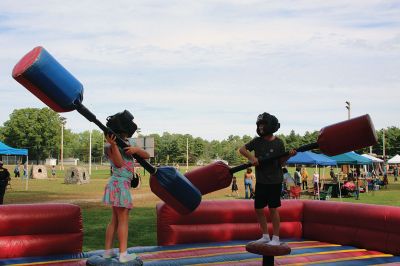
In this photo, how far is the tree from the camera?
87.7 meters

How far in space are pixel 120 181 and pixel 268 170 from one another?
1.53 meters

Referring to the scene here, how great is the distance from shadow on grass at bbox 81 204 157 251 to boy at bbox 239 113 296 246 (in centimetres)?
310

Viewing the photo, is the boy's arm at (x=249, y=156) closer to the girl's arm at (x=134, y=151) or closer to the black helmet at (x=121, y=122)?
the girl's arm at (x=134, y=151)

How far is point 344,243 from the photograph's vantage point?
6332 mm

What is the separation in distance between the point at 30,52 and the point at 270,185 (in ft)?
8.72

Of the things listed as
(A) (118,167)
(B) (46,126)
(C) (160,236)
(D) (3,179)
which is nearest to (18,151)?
(D) (3,179)

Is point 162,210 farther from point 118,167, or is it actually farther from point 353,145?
point 353,145

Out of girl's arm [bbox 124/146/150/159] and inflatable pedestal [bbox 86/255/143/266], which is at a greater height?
girl's arm [bbox 124/146/150/159]

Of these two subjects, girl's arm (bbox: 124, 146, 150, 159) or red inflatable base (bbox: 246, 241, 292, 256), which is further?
red inflatable base (bbox: 246, 241, 292, 256)

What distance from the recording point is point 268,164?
4820 mm

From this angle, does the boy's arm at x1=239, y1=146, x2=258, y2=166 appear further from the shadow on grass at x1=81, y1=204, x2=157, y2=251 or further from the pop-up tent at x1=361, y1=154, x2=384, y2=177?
the pop-up tent at x1=361, y1=154, x2=384, y2=177

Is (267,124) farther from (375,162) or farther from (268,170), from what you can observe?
(375,162)

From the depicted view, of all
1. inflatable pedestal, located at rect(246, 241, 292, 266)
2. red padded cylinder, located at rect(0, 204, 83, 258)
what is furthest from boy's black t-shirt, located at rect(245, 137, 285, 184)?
red padded cylinder, located at rect(0, 204, 83, 258)

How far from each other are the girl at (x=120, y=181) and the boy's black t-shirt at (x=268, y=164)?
1.24 m
